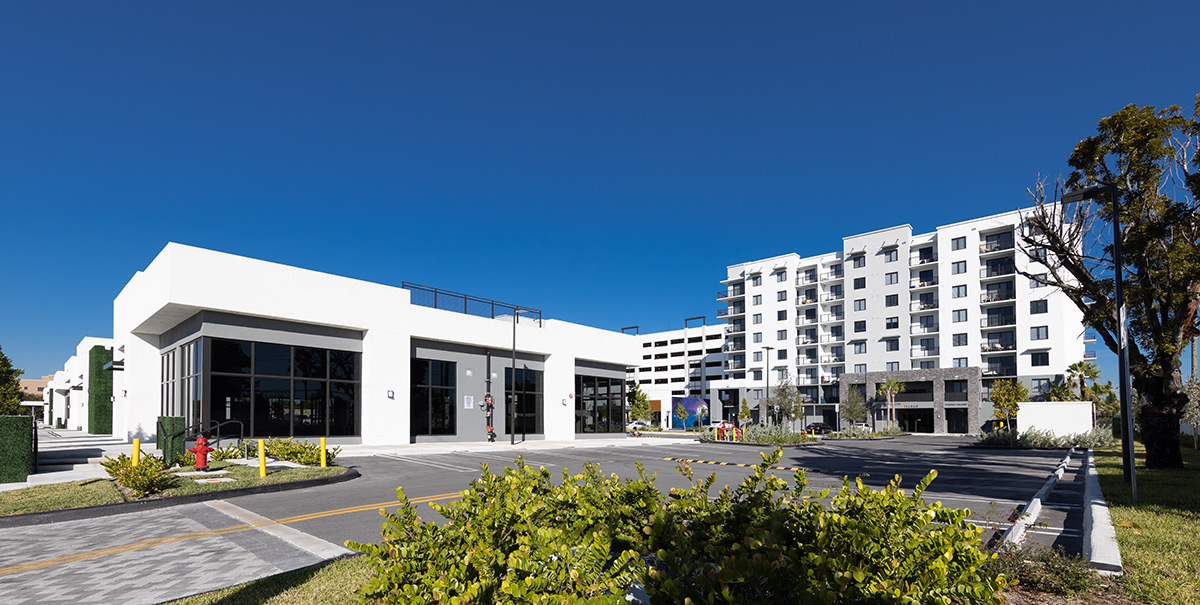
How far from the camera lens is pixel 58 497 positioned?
12055mm

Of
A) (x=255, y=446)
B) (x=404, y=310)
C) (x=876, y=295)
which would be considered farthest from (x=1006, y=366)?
(x=255, y=446)

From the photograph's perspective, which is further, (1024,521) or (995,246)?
(995,246)

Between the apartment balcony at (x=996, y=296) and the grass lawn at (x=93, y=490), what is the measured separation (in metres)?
68.1

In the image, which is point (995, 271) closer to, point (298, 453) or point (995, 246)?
point (995, 246)

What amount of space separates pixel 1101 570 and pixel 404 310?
30873 mm

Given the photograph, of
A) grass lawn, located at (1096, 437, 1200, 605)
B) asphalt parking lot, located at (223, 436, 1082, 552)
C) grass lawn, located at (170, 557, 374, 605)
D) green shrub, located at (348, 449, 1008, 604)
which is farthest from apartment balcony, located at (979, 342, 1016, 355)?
grass lawn, located at (170, 557, 374, 605)

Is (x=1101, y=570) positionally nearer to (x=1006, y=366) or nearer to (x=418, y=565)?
(x=418, y=565)

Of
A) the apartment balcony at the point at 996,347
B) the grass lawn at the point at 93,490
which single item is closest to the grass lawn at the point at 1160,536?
the grass lawn at the point at 93,490

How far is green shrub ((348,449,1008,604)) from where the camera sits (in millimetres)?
3105

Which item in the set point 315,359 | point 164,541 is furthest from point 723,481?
point 315,359

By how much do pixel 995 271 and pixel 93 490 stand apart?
74.1m

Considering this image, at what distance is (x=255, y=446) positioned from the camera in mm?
23234

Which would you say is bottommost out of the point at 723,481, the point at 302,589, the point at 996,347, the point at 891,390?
the point at 891,390

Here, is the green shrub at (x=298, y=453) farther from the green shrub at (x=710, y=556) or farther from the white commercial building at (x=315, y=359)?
the green shrub at (x=710, y=556)
